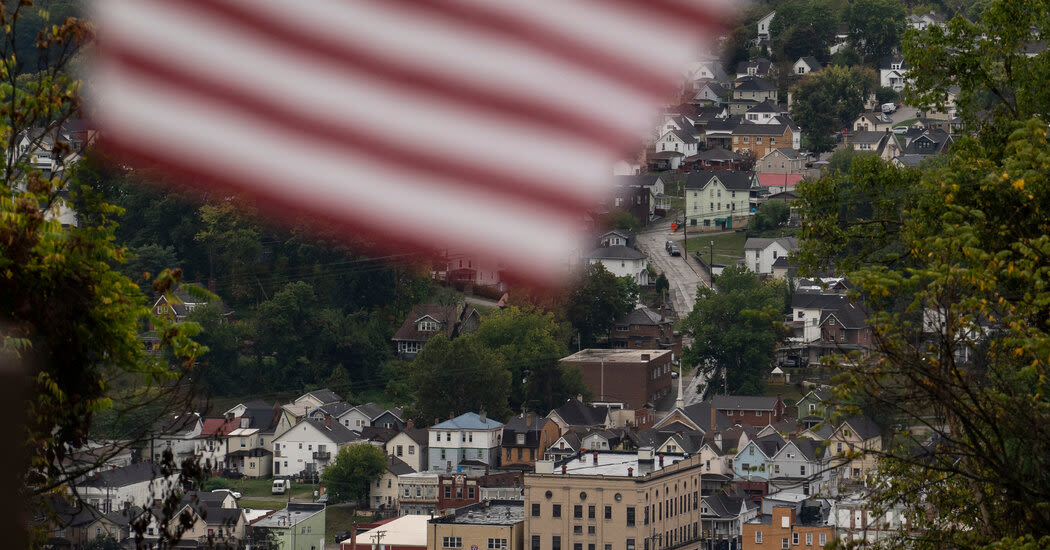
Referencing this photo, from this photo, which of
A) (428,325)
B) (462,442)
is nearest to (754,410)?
(462,442)

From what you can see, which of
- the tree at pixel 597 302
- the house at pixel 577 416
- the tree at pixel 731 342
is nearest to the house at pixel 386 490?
the house at pixel 577 416

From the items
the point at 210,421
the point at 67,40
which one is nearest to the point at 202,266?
the point at 210,421

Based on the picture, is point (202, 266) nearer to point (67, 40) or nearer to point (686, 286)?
point (686, 286)

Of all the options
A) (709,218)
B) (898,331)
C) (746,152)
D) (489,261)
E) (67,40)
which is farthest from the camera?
(746,152)

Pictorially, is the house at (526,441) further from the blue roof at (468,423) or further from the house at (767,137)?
the house at (767,137)

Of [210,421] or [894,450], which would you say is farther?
[210,421]
